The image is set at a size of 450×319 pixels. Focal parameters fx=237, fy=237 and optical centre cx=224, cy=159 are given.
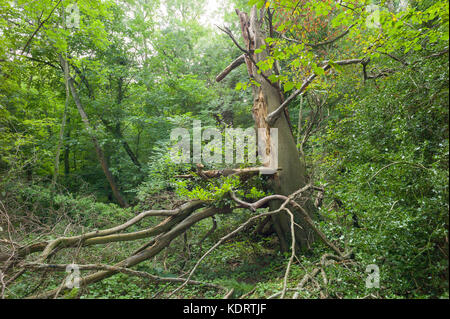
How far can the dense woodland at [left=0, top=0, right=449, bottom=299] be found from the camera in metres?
2.54

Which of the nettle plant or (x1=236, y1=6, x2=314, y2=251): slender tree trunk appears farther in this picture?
(x1=236, y1=6, x2=314, y2=251): slender tree trunk

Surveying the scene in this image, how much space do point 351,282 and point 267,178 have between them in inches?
85.1

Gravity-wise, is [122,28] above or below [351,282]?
above

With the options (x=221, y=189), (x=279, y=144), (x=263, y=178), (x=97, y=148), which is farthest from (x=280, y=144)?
(x=97, y=148)

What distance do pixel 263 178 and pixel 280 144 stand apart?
0.72 meters

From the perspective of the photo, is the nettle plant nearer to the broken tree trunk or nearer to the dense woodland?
the dense woodland

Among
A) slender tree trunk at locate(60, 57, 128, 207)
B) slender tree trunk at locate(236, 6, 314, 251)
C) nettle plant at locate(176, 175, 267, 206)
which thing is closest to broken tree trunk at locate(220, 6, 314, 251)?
slender tree trunk at locate(236, 6, 314, 251)

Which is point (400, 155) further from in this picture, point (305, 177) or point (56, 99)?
point (56, 99)

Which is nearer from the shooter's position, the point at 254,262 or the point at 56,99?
A: the point at 254,262

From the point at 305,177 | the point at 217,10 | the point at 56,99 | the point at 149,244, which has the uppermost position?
the point at 217,10

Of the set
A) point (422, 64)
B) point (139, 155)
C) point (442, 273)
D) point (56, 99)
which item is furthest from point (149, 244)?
point (56, 99)

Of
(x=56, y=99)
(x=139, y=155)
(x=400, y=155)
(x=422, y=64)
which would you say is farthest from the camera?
(x=139, y=155)

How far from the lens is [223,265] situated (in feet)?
15.6

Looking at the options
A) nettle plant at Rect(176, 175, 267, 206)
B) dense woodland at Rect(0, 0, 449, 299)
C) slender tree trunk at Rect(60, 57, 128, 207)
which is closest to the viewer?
dense woodland at Rect(0, 0, 449, 299)
